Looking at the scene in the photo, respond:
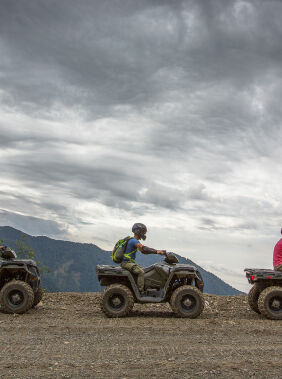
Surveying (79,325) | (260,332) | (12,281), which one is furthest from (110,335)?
(12,281)

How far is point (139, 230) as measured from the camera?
1196 centimetres

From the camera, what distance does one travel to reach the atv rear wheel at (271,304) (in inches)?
469

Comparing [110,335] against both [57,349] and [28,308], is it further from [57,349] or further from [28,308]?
[28,308]

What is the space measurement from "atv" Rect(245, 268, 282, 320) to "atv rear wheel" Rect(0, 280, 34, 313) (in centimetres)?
614

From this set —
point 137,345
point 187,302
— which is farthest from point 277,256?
point 137,345

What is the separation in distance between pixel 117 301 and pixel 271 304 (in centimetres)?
415

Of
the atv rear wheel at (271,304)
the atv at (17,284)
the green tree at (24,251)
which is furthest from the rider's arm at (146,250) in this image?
the green tree at (24,251)

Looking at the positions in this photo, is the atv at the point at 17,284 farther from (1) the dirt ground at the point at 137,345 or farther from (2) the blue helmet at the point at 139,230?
(2) the blue helmet at the point at 139,230

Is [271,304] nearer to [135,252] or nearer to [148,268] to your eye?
[148,268]

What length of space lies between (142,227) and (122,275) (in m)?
1.37

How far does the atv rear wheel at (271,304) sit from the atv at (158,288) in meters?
1.66

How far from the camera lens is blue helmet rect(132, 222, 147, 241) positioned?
1196 centimetres

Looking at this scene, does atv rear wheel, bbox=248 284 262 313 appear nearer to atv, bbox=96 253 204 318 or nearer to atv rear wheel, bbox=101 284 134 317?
atv, bbox=96 253 204 318

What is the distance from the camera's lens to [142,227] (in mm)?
12000
